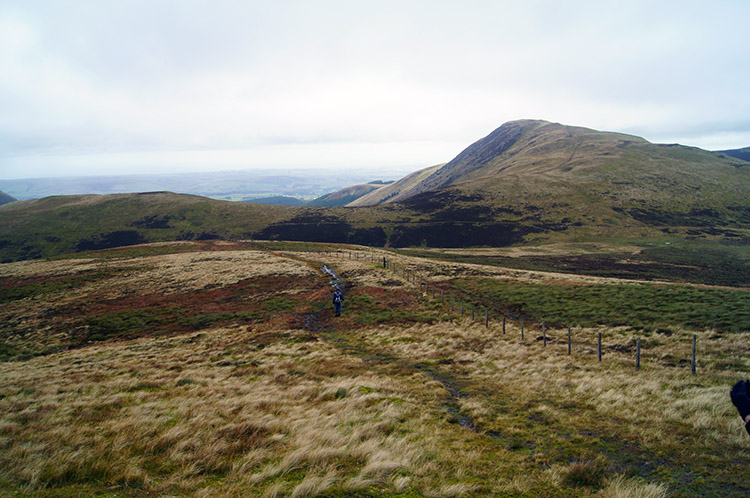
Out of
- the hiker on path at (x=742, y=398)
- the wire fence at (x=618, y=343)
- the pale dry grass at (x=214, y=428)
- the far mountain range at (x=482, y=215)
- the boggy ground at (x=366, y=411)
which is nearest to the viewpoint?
the hiker on path at (x=742, y=398)

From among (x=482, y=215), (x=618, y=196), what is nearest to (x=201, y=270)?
(x=482, y=215)

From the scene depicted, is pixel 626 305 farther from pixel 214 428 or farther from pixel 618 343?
pixel 214 428

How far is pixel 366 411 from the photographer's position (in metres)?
11.3

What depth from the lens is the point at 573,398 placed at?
13109mm

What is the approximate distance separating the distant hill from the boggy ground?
91281mm

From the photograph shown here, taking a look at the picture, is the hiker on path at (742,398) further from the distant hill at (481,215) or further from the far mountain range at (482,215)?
the distant hill at (481,215)

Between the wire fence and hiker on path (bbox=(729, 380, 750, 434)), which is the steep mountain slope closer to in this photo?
the wire fence

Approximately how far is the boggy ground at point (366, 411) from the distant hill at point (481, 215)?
9128 centimetres

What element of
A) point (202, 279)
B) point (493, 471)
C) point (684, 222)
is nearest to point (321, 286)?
point (202, 279)

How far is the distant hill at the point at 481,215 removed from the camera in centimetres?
10975

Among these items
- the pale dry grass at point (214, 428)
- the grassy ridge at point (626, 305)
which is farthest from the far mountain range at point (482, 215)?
the pale dry grass at point (214, 428)

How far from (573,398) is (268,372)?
14.0 meters

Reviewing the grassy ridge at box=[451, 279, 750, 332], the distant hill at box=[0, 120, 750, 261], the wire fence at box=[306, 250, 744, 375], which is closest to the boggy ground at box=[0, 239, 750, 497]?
the wire fence at box=[306, 250, 744, 375]

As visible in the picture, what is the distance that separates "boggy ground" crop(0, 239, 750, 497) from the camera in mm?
7008
